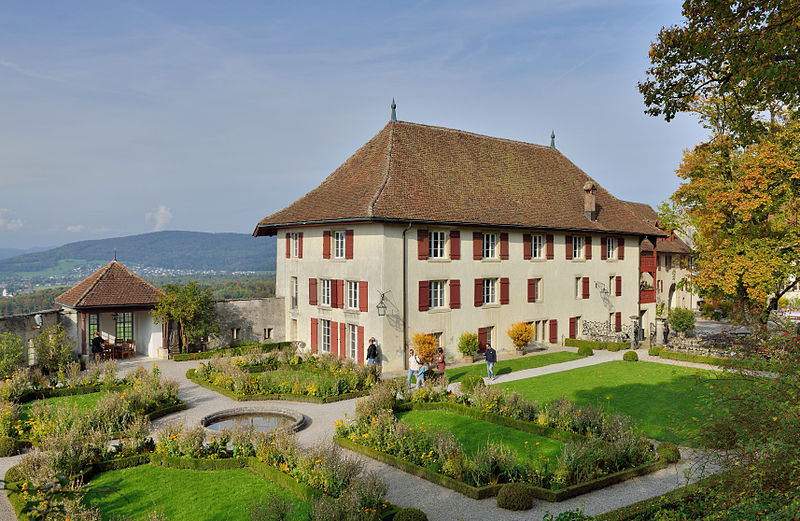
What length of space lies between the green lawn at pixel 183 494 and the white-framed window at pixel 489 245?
60.3 ft

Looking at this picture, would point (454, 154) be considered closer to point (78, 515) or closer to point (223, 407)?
point (223, 407)

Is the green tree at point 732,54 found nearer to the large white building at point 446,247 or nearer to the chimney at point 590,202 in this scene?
the large white building at point 446,247

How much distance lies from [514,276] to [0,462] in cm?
2280

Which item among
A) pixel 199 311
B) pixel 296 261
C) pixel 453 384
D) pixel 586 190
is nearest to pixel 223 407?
pixel 453 384

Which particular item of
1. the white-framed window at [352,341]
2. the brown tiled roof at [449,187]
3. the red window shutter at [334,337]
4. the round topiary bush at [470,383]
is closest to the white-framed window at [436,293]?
the brown tiled roof at [449,187]

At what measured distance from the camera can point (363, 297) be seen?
25609 mm

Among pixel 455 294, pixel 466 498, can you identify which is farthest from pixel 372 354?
pixel 466 498

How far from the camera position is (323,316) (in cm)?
2862

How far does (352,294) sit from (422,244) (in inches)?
160

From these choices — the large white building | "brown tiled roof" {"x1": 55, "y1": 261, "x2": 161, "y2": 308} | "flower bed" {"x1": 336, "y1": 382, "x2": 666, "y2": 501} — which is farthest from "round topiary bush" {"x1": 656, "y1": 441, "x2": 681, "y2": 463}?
"brown tiled roof" {"x1": 55, "y1": 261, "x2": 161, "y2": 308}

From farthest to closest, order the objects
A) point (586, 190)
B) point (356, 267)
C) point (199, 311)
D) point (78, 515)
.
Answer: point (586, 190) → point (199, 311) → point (356, 267) → point (78, 515)

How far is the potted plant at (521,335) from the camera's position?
2855cm

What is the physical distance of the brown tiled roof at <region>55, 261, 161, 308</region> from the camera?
90.5ft

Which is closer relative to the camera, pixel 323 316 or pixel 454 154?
pixel 323 316
